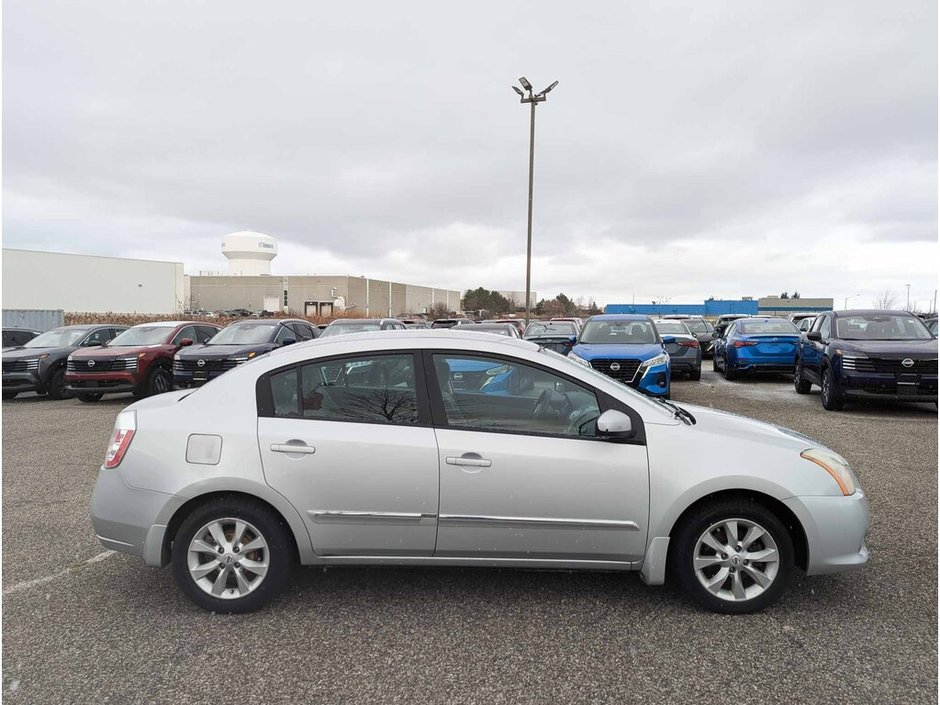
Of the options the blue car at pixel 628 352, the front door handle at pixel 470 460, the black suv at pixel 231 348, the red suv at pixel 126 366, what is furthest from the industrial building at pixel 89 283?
the front door handle at pixel 470 460

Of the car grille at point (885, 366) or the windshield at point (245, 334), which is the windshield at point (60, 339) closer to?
the windshield at point (245, 334)

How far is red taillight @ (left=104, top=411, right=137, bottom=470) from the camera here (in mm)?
3406

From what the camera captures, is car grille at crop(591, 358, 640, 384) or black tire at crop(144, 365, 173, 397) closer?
car grille at crop(591, 358, 640, 384)

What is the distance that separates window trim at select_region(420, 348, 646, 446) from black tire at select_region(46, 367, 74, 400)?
12930 mm

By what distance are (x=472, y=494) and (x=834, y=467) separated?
2.02 metres

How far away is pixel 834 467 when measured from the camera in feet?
11.0

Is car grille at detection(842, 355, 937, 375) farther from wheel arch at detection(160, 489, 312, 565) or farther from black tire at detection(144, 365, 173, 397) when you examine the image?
black tire at detection(144, 365, 173, 397)

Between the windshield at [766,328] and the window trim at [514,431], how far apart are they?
45.2 feet

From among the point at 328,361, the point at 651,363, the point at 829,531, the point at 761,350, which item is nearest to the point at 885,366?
the point at 651,363

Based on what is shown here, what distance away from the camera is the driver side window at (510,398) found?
132 inches

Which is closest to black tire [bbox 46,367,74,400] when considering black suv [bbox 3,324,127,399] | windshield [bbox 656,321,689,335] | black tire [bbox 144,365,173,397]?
black suv [bbox 3,324,127,399]

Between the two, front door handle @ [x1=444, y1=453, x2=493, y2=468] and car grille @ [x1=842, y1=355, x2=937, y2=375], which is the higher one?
car grille @ [x1=842, y1=355, x2=937, y2=375]

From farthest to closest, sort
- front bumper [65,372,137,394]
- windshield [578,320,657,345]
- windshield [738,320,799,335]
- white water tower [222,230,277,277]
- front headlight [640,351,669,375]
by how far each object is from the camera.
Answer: white water tower [222,230,277,277], windshield [738,320,799,335], front bumper [65,372,137,394], windshield [578,320,657,345], front headlight [640,351,669,375]

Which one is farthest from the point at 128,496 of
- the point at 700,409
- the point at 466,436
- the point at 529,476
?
the point at 700,409
